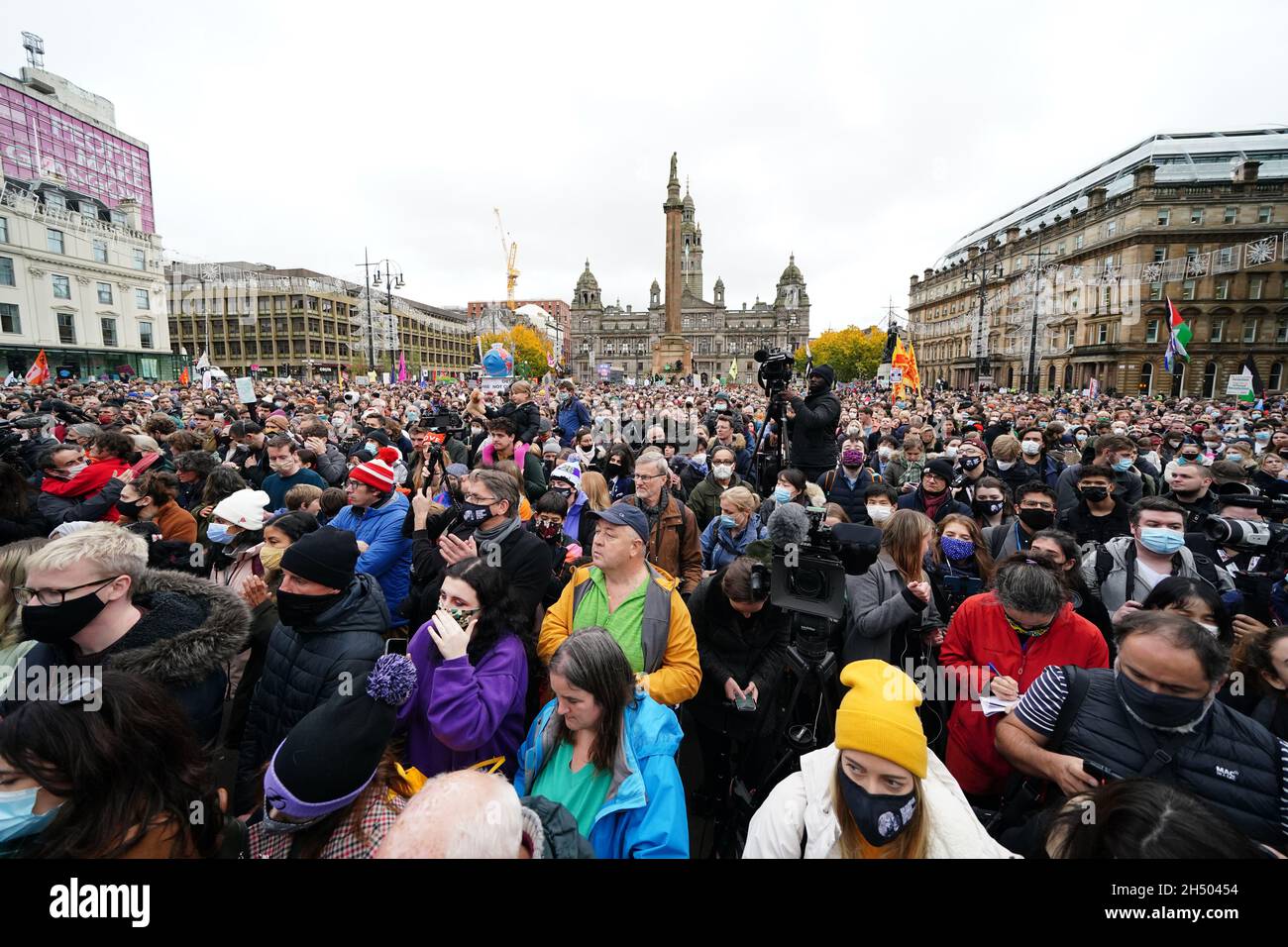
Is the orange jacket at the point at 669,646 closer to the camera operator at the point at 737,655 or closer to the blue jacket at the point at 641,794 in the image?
the camera operator at the point at 737,655

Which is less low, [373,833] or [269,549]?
[269,549]

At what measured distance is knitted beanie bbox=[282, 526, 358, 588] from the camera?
2258 millimetres

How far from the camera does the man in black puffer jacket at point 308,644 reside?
228 cm

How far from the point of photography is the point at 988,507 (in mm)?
5035

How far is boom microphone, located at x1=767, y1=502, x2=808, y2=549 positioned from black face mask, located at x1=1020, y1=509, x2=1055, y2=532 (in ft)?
6.13

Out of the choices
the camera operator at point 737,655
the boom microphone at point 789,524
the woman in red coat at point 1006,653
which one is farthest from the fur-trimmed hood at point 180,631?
the woman in red coat at point 1006,653

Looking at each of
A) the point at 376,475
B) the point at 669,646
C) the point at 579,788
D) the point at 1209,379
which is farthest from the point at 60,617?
the point at 1209,379

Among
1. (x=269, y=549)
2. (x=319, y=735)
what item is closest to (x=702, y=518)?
(x=269, y=549)

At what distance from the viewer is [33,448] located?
660 cm

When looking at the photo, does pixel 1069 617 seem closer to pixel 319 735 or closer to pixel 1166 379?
pixel 319 735

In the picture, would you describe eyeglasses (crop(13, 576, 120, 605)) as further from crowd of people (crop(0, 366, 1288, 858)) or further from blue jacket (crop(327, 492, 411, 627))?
blue jacket (crop(327, 492, 411, 627))

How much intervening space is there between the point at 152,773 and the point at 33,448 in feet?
25.6

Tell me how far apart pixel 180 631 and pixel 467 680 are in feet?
4.19


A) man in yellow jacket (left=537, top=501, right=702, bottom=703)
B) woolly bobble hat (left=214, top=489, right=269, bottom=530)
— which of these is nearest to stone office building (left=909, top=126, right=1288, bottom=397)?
man in yellow jacket (left=537, top=501, right=702, bottom=703)
